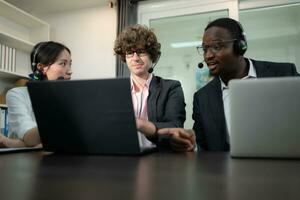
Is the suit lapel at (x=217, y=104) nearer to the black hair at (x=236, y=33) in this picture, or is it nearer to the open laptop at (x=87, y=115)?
the black hair at (x=236, y=33)

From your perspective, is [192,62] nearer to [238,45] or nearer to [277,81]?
[238,45]

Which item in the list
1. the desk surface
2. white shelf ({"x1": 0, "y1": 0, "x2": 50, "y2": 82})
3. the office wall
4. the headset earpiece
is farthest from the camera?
the office wall

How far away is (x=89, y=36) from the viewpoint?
3484 mm

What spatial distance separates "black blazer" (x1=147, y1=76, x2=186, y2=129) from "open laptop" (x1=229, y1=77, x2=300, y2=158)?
22.3 inches

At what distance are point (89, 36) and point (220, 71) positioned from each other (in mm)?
2250

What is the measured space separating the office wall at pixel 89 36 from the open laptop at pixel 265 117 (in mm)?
2649

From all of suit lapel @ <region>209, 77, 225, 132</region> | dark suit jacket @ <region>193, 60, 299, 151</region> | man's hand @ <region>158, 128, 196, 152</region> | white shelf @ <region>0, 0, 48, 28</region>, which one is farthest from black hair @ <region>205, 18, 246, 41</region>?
white shelf @ <region>0, 0, 48, 28</region>

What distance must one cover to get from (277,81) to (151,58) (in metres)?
1.02

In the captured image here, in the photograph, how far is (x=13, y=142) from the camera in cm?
134

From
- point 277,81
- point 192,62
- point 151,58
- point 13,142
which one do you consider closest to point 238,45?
point 151,58

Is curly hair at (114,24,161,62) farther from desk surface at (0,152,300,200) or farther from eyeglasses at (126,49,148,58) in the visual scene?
desk surface at (0,152,300,200)

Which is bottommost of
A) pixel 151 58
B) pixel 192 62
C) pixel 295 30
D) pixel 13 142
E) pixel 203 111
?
pixel 13 142

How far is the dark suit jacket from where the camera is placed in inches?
56.9

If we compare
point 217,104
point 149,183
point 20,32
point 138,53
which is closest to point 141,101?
point 138,53
